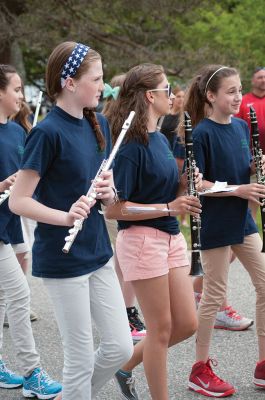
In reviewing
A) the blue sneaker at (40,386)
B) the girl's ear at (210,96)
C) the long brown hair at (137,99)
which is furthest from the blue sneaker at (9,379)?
the girl's ear at (210,96)

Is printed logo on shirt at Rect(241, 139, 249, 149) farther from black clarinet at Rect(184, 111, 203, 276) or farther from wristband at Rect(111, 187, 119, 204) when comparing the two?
wristband at Rect(111, 187, 119, 204)

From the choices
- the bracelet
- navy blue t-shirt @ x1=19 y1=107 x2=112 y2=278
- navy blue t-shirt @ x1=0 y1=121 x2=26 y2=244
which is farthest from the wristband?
navy blue t-shirt @ x1=0 y1=121 x2=26 y2=244

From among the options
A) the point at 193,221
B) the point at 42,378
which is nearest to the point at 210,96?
the point at 193,221

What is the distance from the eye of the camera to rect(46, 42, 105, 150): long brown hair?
3.42 meters

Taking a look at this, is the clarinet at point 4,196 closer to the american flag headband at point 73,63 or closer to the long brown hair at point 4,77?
the long brown hair at point 4,77

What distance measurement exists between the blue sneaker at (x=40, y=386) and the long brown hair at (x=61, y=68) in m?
1.60

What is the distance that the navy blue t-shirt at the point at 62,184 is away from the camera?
3293 mm

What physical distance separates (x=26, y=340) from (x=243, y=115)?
10.9 feet

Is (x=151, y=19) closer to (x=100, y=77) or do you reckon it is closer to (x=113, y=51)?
(x=113, y=51)

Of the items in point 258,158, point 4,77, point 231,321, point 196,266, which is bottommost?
point 231,321

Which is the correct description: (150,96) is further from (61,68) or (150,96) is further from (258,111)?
(258,111)

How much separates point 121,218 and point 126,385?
36.6 inches

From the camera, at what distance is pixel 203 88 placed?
4.66 meters

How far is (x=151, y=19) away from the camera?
20.9 m
